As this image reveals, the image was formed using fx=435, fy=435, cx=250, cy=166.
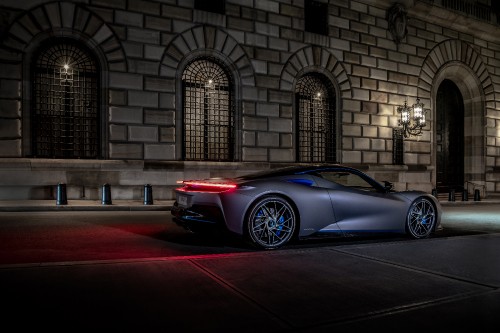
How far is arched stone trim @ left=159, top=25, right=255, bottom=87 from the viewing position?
15.3 meters

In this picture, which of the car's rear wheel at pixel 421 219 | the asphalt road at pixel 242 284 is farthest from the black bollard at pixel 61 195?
the car's rear wheel at pixel 421 219

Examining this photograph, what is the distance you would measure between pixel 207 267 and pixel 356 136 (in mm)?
15162

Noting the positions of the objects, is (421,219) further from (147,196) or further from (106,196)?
(106,196)

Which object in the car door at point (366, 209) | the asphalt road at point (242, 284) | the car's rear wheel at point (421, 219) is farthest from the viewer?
the car's rear wheel at point (421, 219)

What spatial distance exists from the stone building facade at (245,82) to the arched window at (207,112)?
122 millimetres

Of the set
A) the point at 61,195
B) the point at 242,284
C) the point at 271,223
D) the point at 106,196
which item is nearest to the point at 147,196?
the point at 106,196

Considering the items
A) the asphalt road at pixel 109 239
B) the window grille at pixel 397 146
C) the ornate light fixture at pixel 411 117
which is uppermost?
the ornate light fixture at pixel 411 117

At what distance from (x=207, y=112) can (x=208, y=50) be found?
2272 mm

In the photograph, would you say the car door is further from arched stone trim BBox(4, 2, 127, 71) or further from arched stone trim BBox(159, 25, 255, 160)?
arched stone trim BBox(4, 2, 127, 71)

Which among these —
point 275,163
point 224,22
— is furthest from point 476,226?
point 224,22

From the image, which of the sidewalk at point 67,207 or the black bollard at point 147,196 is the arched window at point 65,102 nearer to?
the sidewalk at point 67,207

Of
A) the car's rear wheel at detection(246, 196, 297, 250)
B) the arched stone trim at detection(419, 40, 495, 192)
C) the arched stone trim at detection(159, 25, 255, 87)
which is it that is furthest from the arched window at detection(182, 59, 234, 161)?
the arched stone trim at detection(419, 40, 495, 192)

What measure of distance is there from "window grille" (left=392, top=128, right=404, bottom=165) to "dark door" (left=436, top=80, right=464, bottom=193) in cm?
353

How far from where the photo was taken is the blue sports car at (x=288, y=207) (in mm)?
6188
